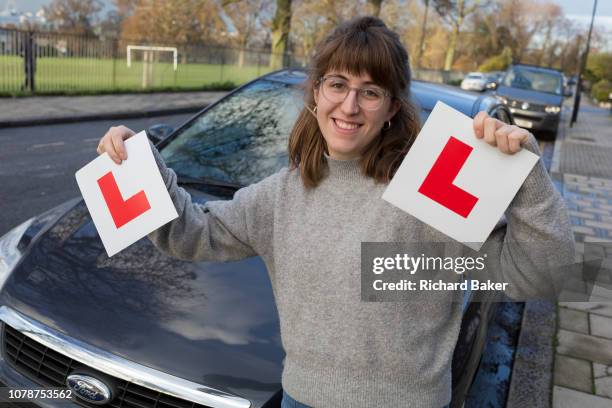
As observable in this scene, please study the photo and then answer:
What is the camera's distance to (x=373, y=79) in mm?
1564

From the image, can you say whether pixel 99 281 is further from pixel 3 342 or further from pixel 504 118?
pixel 504 118

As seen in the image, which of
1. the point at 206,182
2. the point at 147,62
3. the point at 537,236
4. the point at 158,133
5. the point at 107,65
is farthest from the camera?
the point at 147,62

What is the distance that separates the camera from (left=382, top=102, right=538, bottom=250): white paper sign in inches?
58.2

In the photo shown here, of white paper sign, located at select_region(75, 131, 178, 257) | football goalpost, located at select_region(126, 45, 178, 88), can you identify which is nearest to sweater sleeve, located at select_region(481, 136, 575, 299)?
white paper sign, located at select_region(75, 131, 178, 257)

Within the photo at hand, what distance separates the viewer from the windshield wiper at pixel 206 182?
10.5 feet

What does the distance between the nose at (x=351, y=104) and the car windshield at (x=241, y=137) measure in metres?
1.67

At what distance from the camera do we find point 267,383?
202cm

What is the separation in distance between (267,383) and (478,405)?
1.77 m

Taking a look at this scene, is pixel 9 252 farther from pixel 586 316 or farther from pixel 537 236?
pixel 586 316

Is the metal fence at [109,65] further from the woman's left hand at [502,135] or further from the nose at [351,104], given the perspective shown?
the woman's left hand at [502,135]

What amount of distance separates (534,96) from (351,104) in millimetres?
15829

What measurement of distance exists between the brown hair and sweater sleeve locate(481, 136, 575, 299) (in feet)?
1.01

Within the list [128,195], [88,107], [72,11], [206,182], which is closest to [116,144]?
[128,195]

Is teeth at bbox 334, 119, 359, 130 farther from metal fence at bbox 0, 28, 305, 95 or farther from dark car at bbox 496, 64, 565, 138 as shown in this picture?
metal fence at bbox 0, 28, 305, 95
